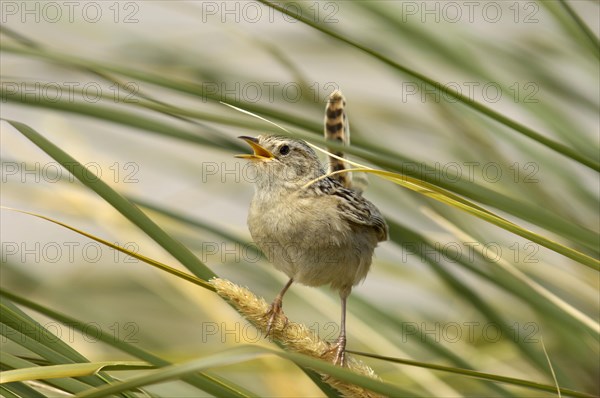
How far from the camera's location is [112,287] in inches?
177

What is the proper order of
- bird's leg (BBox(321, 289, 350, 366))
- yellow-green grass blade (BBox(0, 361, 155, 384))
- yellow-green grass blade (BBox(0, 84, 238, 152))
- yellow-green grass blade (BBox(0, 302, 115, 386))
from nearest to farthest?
yellow-green grass blade (BBox(0, 361, 155, 384)), yellow-green grass blade (BBox(0, 302, 115, 386)), yellow-green grass blade (BBox(0, 84, 238, 152)), bird's leg (BBox(321, 289, 350, 366))

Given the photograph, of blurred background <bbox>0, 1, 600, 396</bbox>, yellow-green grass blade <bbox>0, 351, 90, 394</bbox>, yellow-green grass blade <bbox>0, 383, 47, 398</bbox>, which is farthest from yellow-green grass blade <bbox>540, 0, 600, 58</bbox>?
yellow-green grass blade <bbox>0, 383, 47, 398</bbox>

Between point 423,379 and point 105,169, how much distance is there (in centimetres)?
215

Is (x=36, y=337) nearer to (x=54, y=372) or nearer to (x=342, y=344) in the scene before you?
(x=54, y=372)

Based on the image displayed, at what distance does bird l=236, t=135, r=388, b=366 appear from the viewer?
3176 mm

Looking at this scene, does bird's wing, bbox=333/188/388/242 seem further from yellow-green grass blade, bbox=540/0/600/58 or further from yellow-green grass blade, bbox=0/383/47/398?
yellow-green grass blade, bbox=0/383/47/398

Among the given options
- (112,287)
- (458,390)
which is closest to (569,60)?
(458,390)

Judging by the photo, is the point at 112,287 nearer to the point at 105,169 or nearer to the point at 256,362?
the point at 105,169

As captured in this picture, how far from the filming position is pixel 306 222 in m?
3.23

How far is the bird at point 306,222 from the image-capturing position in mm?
3176

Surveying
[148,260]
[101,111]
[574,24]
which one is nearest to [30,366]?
[148,260]
